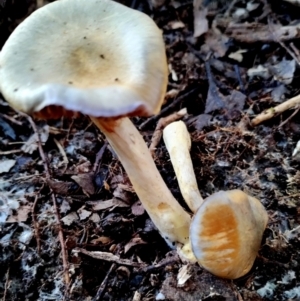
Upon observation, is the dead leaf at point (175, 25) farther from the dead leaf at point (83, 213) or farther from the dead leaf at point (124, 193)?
the dead leaf at point (83, 213)

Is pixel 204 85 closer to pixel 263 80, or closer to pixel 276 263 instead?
pixel 263 80

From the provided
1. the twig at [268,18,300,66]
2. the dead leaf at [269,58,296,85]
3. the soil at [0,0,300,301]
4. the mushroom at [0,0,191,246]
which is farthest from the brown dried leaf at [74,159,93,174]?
the twig at [268,18,300,66]

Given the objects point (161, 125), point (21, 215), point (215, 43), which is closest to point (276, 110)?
point (161, 125)

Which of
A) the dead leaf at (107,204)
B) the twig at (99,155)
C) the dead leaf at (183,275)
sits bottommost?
the dead leaf at (183,275)

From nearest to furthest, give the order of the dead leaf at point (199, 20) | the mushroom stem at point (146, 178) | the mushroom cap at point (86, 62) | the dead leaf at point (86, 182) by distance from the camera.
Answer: the mushroom cap at point (86, 62)
the mushroom stem at point (146, 178)
the dead leaf at point (86, 182)
the dead leaf at point (199, 20)

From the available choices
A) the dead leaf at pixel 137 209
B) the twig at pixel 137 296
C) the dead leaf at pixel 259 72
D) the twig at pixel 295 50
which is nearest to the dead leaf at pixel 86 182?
the dead leaf at pixel 137 209

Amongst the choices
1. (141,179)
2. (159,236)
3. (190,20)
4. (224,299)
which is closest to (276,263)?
(224,299)
